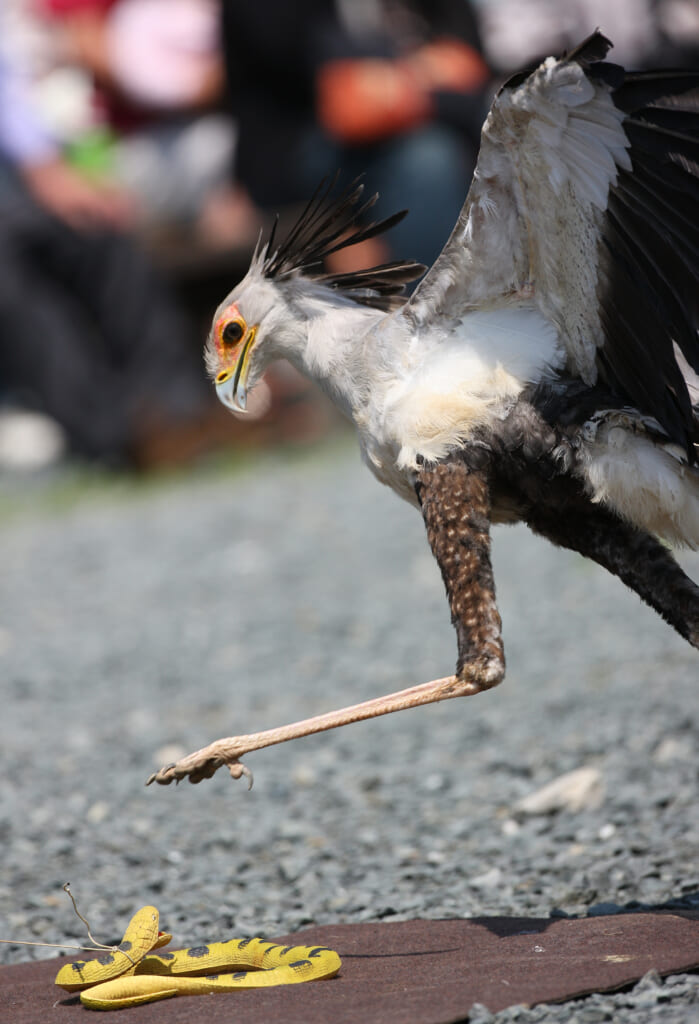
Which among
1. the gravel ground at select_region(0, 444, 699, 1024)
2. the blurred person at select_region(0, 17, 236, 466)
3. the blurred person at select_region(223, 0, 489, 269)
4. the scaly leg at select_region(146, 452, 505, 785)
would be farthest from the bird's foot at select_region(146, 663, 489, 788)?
the blurred person at select_region(0, 17, 236, 466)

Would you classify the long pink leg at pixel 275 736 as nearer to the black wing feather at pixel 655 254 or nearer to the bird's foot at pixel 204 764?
the bird's foot at pixel 204 764

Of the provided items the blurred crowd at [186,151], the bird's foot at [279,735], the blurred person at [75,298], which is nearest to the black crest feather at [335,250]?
the bird's foot at [279,735]

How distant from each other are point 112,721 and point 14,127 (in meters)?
6.15

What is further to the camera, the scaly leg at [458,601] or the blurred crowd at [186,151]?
the blurred crowd at [186,151]

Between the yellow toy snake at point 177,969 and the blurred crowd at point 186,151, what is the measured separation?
19.5 ft

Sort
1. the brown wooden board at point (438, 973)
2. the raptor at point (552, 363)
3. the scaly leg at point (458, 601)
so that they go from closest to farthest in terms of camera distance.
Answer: the brown wooden board at point (438, 973) → the raptor at point (552, 363) → the scaly leg at point (458, 601)

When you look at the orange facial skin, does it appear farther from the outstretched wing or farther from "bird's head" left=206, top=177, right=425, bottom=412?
the outstretched wing

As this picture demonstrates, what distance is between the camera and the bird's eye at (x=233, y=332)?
330cm

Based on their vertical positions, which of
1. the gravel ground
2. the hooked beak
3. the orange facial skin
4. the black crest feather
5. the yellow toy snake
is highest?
the black crest feather

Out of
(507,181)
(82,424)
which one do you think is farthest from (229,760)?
(82,424)

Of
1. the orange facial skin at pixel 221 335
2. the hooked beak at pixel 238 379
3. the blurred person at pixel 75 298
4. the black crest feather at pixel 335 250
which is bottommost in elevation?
the hooked beak at pixel 238 379

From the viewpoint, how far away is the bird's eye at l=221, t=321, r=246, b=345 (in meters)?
3.30

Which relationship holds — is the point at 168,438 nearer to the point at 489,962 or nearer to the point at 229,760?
the point at 229,760

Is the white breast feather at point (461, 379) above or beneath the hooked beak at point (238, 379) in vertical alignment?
beneath
